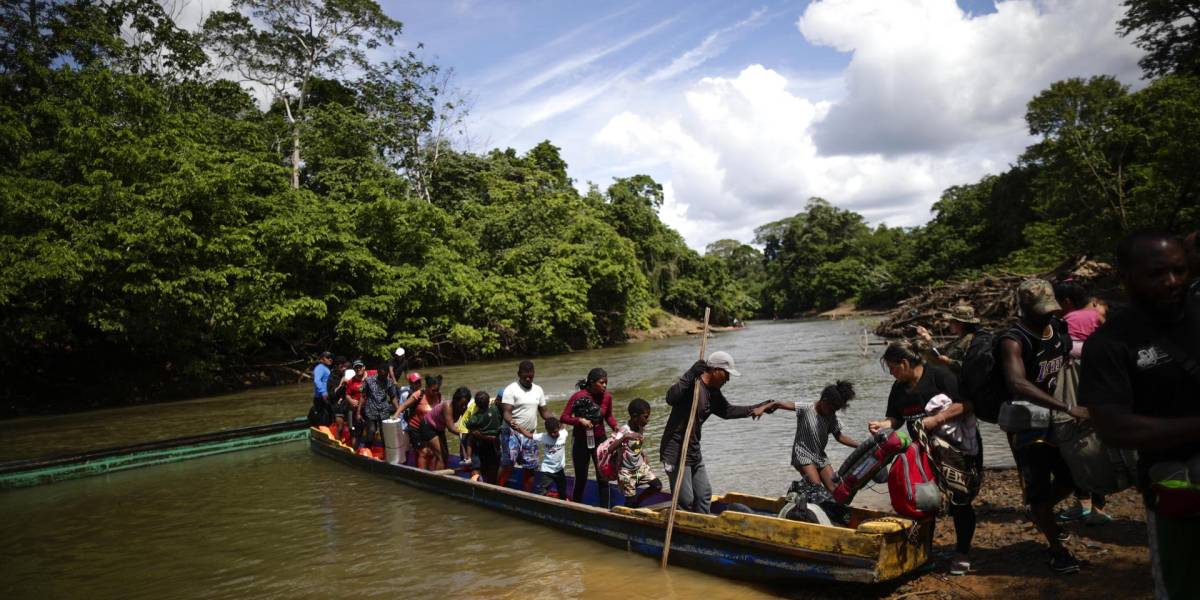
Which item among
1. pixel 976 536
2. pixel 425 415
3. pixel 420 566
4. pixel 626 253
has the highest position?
pixel 626 253

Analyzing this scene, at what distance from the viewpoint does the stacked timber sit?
24.2m

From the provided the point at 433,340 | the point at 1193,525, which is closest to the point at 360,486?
the point at 1193,525

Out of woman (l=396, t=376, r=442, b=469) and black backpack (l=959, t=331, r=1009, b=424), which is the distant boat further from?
woman (l=396, t=376, r=442, b=469)

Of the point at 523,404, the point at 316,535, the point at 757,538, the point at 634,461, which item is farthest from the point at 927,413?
the point at 316,535

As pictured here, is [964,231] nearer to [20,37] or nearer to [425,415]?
[425,415]

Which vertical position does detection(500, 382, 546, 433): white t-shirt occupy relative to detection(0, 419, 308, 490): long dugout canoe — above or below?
above

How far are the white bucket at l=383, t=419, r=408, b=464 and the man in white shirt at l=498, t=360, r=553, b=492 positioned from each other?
285 centimetres

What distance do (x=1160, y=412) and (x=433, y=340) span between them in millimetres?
31553

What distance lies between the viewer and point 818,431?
5750mm

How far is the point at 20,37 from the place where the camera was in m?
25.1

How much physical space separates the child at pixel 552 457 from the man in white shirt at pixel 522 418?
0.16 metres

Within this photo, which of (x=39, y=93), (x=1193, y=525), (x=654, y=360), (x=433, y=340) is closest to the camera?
(x=1193, y=525)

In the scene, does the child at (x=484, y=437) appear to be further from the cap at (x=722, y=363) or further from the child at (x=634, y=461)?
the cap at (x=722, y=363)

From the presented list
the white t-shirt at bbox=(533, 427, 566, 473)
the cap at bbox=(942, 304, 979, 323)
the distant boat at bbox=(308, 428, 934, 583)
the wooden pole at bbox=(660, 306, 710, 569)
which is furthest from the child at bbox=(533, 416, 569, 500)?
the cap at bbox=(942, 304, 979, 323)
